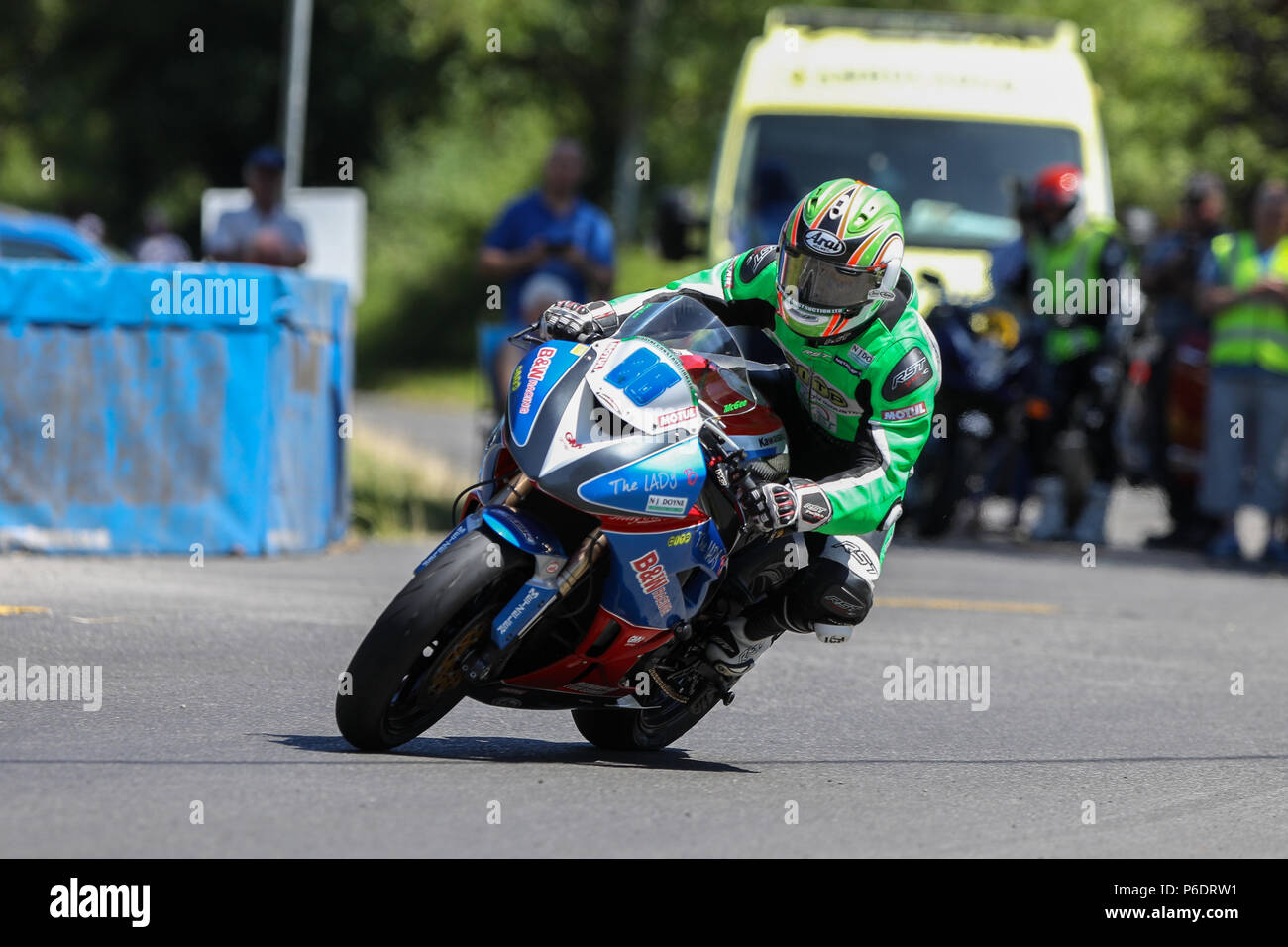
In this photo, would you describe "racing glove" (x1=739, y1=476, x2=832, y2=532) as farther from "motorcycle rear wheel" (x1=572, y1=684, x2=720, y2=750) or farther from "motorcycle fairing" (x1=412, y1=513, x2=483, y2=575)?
"motorcycle rear wheel" (x1=572, y1=684, x2=720, y2=750)

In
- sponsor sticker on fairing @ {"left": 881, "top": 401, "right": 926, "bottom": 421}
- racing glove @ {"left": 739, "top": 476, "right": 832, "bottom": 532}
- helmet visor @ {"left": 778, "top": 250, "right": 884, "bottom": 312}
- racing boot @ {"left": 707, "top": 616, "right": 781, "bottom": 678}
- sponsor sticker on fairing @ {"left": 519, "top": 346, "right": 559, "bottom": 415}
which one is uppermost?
helmet visor @ {"left": 778, "top": 250, "right": 884, "bottom": 312}

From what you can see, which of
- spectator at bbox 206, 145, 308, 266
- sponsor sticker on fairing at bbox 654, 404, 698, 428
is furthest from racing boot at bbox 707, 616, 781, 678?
spectator at bbox 206, 145, 308, 266

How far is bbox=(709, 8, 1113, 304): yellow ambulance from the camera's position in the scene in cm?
1388

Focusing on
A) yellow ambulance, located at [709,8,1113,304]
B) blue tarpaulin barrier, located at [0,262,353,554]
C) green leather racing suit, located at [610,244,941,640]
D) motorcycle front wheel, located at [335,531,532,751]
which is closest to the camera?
motorcycle front wheel, located at [335,531,532,751]

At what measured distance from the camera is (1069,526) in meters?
14.4

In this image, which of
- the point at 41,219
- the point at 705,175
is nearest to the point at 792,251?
the point at 41,219

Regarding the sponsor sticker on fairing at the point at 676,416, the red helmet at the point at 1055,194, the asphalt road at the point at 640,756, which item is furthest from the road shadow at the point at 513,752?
the red helmet at the point at 1055,194

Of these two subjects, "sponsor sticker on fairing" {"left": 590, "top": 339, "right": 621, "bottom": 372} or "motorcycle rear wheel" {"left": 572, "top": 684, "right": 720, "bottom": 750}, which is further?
"motorcycle rear wheel" {"left": 572, "top": 684, "right": 720, "bottom": 750}

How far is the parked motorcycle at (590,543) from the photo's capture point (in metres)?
5.70

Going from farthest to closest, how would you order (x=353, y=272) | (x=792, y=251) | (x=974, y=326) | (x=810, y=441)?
(x=353, y=272), (x=974, y=326), (x=810, y=441), (x=792, y=251)

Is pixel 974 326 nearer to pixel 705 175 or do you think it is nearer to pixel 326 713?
pixel 326 713

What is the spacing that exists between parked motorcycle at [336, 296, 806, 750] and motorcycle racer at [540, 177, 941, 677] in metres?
0.12

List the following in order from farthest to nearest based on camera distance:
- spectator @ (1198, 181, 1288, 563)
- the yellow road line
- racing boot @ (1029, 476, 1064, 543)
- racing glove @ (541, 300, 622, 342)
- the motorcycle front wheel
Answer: racing boot @ (1029, 476, 1064, 543) < spectator @ (1198, 181, 1288, 563) < the yellow road line < racing glove @ (541, 300, 622, 342) < the motorcycle front wheel
